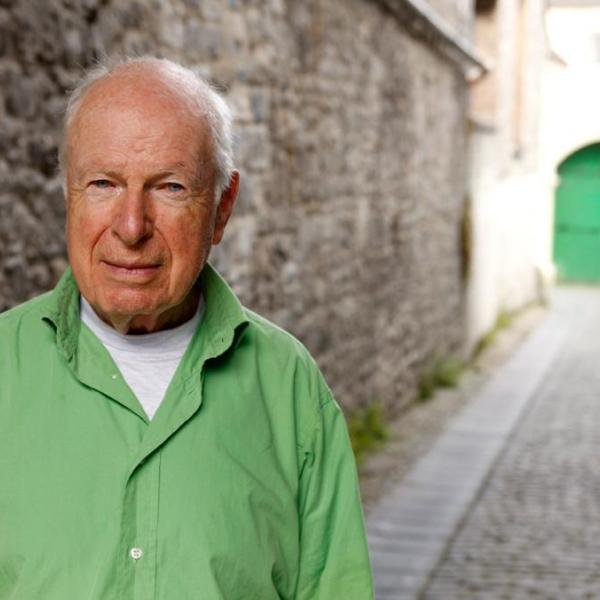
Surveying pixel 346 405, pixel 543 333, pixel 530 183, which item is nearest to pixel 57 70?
pixel 346 405

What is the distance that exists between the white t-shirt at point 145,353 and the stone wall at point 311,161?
6.77ft

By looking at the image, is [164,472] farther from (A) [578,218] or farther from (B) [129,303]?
(A) [578,218]

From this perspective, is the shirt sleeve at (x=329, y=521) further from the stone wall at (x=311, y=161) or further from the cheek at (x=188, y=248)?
the stone wall at (x=311, y=161)

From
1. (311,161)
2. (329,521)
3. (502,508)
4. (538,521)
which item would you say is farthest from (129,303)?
(311,161)

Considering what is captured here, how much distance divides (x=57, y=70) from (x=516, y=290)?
1394 centimetres

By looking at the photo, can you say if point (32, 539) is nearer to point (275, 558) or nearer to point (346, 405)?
point (275, 558)

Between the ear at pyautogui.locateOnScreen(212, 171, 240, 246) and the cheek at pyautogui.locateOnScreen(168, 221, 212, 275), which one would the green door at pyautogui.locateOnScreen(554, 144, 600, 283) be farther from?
the cheek at pyautogui.locateOnScreen(168, 221, 212, 275)

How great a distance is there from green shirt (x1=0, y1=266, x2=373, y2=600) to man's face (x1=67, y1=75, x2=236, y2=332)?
8 cm

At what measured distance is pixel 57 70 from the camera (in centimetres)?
412

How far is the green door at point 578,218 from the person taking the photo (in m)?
23.1

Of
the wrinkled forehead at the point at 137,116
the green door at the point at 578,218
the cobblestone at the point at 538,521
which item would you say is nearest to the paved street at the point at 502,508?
the cobblestone at the point at 538,521

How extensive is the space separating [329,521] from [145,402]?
33 centimetres

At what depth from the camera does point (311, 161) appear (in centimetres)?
721

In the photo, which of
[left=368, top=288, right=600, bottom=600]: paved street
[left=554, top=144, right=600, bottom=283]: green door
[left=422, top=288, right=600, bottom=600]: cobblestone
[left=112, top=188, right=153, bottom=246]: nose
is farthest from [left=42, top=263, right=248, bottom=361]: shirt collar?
[left=554, top=144, right=600, bottom=283]: green door
